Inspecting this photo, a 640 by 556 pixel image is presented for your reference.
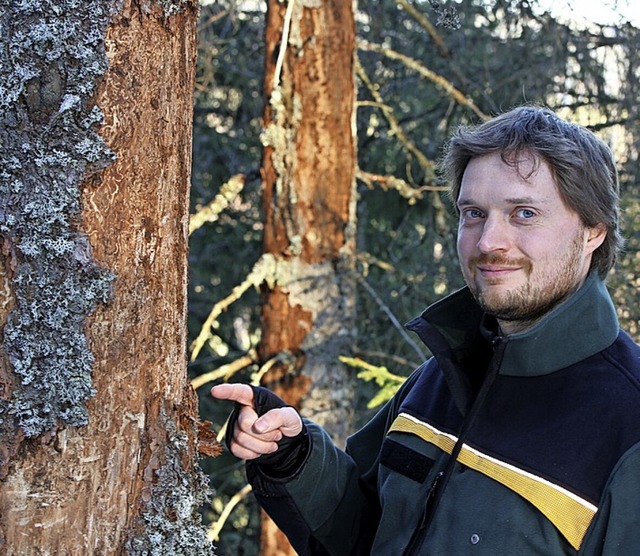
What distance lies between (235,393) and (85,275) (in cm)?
66

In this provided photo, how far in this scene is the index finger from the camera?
207cm

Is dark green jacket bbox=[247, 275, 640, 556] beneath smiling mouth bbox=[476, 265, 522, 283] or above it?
beneath

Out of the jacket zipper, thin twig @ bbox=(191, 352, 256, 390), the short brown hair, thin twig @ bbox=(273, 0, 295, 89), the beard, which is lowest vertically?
thin twig @ bbox=(191, 352, 256, 390)

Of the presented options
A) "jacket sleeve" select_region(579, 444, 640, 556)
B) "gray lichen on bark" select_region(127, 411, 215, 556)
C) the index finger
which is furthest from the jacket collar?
"gray lichen on bark" select_region(127, 411, 215, 556)

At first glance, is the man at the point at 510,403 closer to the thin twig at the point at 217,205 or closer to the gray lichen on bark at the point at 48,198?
the gray lichen on bark at the point at 48,198

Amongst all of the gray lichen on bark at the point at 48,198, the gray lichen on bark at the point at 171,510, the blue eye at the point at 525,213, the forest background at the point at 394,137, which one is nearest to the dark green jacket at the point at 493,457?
the blue eye at the point at 525,213

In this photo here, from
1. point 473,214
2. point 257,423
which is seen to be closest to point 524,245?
point 473,214

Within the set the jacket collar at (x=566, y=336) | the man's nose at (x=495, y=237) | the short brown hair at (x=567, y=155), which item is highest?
the short brown hair at (x=567, y=155)

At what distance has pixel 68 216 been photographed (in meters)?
1.58

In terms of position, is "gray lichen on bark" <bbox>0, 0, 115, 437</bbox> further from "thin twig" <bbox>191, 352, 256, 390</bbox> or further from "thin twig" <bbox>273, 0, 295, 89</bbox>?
"thin twig" <bbox>273, 0, 295, 89</bbox>

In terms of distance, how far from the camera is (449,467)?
6.97 feet

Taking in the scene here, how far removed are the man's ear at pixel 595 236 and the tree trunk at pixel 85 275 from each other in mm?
1086

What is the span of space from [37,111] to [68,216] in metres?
0.20

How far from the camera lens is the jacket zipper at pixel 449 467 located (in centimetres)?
209
